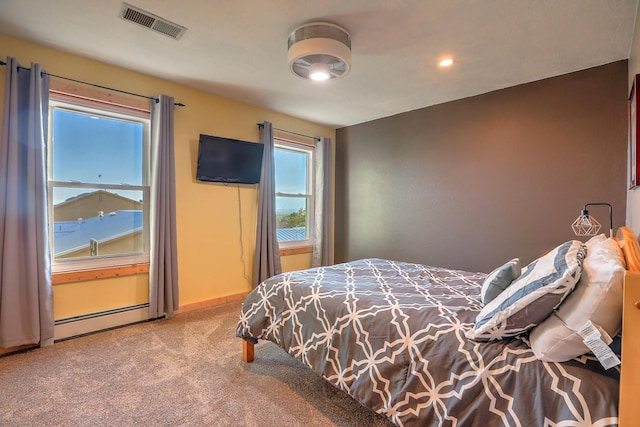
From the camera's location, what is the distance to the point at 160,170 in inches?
117

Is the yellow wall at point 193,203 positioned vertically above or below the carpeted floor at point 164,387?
above

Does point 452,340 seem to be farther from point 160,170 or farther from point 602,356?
point 160,170

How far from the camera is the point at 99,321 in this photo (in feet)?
9.14

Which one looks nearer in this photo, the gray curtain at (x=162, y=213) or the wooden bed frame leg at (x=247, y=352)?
the wooden bed frame leg at (x=247, y=352)

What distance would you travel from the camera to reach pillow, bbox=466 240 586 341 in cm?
111

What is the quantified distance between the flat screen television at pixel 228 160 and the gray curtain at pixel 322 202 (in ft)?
3.44

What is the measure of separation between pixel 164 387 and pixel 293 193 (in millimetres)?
2943

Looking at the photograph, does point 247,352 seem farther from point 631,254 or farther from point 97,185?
point 631,254

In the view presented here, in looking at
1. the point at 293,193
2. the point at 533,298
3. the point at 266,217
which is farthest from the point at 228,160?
the point at 533,298

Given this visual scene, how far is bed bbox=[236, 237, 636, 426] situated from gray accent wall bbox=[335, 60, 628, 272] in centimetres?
131

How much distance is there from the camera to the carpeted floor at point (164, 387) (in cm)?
168

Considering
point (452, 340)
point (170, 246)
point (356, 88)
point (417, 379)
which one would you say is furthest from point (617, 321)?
point (170, 246)

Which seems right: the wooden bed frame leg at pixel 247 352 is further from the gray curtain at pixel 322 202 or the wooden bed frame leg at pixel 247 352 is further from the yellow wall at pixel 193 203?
the gray curtain at pixel 322 202

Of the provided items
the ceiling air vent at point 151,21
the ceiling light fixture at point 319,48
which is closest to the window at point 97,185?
the ceiling air vent at point 151,21
